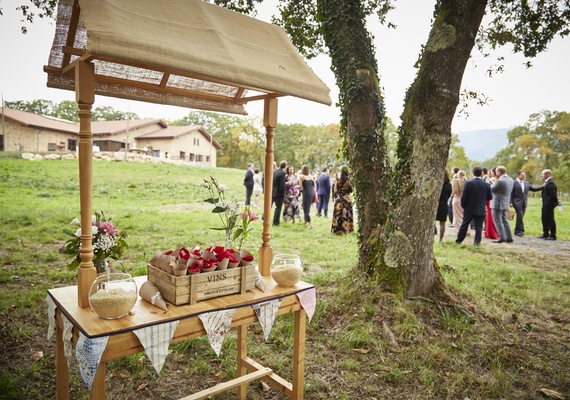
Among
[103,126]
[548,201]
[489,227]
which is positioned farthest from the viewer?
[103,126]

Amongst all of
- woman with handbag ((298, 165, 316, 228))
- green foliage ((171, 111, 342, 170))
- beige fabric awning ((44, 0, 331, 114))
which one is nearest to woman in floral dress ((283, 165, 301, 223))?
woman with handbag ((298, 165, 316, 228))

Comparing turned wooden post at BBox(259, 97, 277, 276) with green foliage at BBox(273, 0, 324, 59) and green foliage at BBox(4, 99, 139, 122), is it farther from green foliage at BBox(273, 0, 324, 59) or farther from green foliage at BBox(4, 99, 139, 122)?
green foliage at BBox(4, 99, 139, 122)

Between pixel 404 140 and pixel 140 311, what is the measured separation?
3614 mm

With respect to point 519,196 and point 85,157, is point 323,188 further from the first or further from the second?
point 85,157

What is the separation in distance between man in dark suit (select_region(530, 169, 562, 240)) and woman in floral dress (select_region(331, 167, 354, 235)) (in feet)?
17.4

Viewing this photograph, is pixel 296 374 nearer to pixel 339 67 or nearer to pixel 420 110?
pixel 420 110

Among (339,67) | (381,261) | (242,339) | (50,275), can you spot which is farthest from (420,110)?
(50,275)

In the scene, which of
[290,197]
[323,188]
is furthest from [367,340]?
[323,188]

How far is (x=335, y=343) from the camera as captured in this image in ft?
13.2

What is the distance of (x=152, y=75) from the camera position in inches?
116

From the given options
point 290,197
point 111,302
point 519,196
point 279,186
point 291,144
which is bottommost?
point 111,302

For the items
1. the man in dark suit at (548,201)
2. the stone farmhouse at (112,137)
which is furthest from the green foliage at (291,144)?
the man in dark suit at (548,201)

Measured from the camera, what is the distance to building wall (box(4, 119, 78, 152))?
105ft

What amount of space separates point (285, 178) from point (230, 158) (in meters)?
37.1
